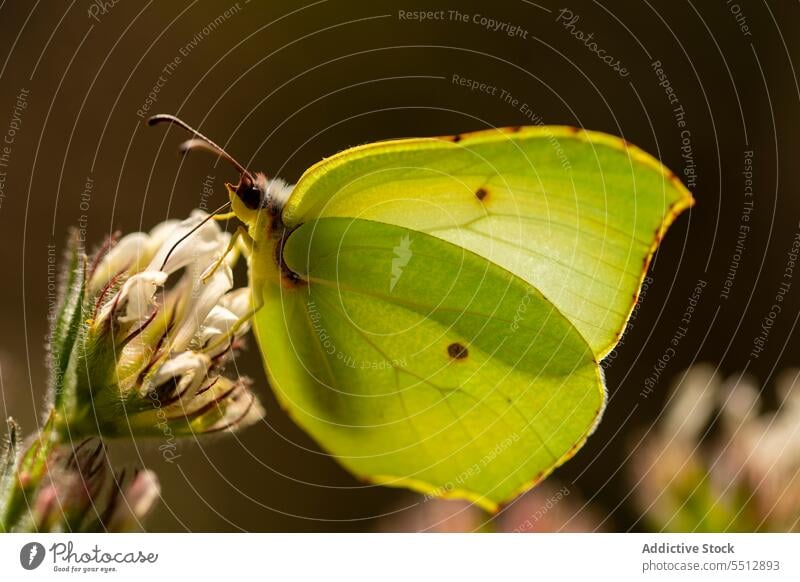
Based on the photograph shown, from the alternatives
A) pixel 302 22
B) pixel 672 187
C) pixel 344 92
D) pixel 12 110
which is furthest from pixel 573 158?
pixel 12 110

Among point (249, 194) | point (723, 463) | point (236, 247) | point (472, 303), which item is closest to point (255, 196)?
point (249, 194)

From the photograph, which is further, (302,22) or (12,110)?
(302,22)

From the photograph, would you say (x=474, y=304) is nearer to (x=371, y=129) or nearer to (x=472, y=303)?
(x=472, y=303)

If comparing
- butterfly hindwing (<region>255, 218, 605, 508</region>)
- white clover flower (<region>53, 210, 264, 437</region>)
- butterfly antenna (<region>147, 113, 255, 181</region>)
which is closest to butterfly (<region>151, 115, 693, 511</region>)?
butterfly hindwing (<region>255, 218, 605, 508</region>)

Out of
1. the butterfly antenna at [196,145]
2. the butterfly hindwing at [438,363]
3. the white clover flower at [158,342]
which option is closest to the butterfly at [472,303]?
the butterfly hindwing at [438,363]

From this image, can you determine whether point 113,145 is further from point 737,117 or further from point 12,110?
point 737,117
